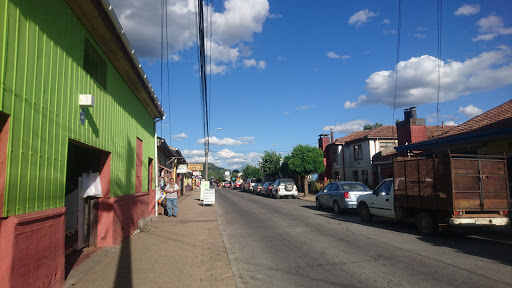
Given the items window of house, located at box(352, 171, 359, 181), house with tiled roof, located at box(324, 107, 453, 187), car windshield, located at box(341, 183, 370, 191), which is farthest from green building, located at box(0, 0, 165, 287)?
window of house, located at box(352, 171, 359, 181)

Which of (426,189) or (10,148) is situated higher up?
(10,148)

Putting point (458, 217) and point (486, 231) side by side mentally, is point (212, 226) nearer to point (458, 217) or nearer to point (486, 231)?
point (458, 217)

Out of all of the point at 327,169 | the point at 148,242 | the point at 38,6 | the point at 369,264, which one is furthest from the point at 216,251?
the point at 327,169

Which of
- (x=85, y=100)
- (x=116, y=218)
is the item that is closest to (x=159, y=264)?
(x=116, y=218)

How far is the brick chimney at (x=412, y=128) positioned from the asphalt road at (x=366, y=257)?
14.6 metres

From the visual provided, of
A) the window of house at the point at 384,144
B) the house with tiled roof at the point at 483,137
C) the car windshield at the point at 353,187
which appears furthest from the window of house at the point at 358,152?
the car windshield at the point at 353,187

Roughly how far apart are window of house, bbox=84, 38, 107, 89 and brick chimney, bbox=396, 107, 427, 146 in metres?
21.8

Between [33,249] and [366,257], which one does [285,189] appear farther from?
[33,249]

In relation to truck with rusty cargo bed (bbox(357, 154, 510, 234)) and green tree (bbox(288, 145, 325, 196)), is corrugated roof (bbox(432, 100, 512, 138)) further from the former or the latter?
green tree (bbox(288, 145, 325, 196))


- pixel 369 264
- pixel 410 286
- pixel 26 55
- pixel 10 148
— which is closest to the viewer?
pixel 10 148

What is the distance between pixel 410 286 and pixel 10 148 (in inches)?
231

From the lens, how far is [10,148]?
4.02 metres

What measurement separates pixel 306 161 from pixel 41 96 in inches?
1112

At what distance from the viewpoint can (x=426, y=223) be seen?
967cm
